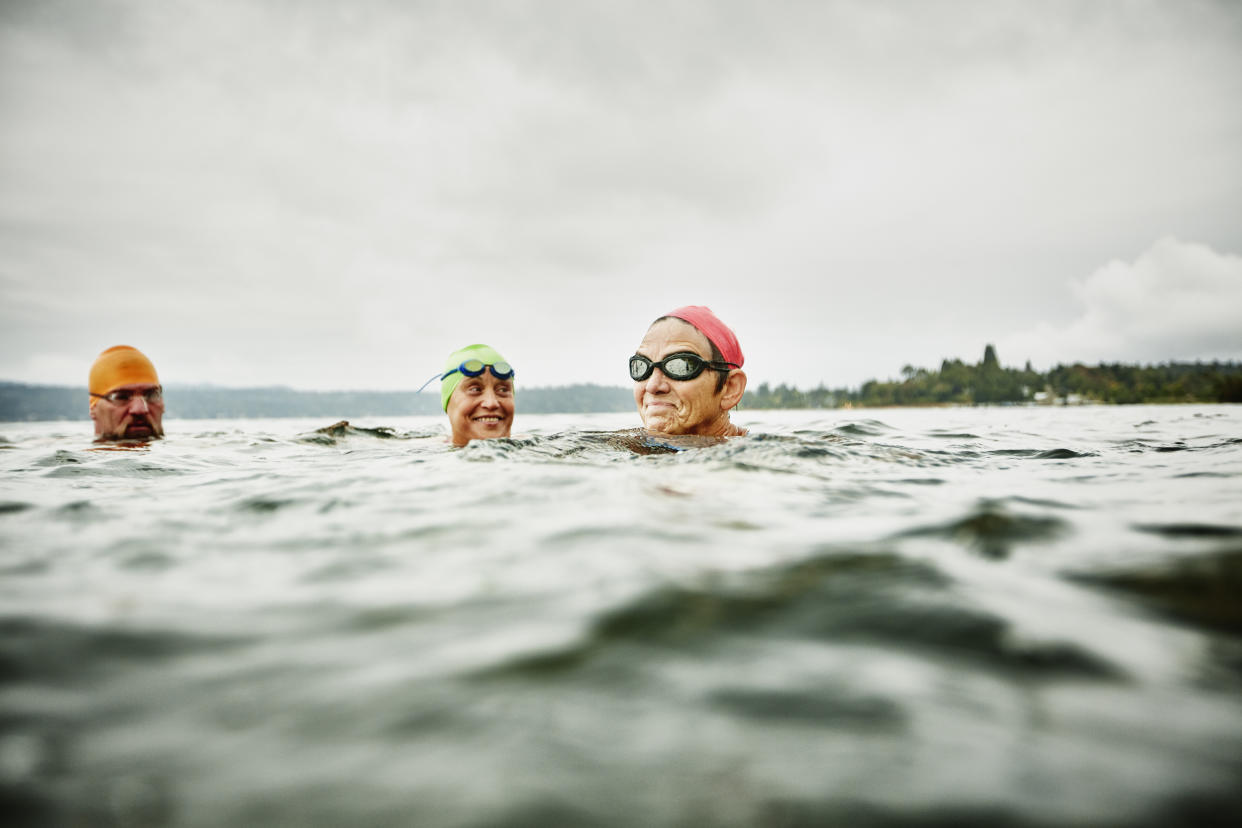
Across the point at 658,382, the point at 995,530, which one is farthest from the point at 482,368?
the point at 995,530

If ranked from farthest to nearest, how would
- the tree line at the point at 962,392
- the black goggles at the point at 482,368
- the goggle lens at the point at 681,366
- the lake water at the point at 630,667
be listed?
the tree line at the point at 962,392
the black goggles at the point at 482,368
the goggle lens at the point at 681,366
the lake water at the point at 630,667

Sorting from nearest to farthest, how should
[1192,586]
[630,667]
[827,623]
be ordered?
[630,667]
[827,623]
[1192,586]

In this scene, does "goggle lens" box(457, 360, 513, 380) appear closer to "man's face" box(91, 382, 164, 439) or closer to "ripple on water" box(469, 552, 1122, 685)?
"ripple on water" box(469, 552, 1122, 685)

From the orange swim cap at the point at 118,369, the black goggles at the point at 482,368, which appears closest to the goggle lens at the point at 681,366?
the black goggles at the point at 482,368

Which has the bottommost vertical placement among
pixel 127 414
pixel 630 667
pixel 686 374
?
pixel 630 667

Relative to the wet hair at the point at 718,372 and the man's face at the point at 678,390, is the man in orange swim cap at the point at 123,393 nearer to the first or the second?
the man's face at the point at 678,390

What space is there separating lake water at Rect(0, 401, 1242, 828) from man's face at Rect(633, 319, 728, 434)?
365 centimetres

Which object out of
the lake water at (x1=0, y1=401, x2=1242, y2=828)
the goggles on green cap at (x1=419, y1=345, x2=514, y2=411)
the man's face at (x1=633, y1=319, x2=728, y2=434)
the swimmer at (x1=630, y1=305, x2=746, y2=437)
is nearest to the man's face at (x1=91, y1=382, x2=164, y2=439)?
the goggles on green cap at (x1=419, y1=345, x2=514, y2=411)

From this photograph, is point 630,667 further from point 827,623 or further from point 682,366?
point 682,366

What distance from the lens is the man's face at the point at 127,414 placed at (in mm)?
10102

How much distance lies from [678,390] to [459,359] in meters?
3.39

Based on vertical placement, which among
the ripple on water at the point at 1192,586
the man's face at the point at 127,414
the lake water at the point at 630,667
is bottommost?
the lake water at the point at 630,667

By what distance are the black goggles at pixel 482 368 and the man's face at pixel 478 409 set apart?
62 mm

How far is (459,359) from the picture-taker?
8273 mm
